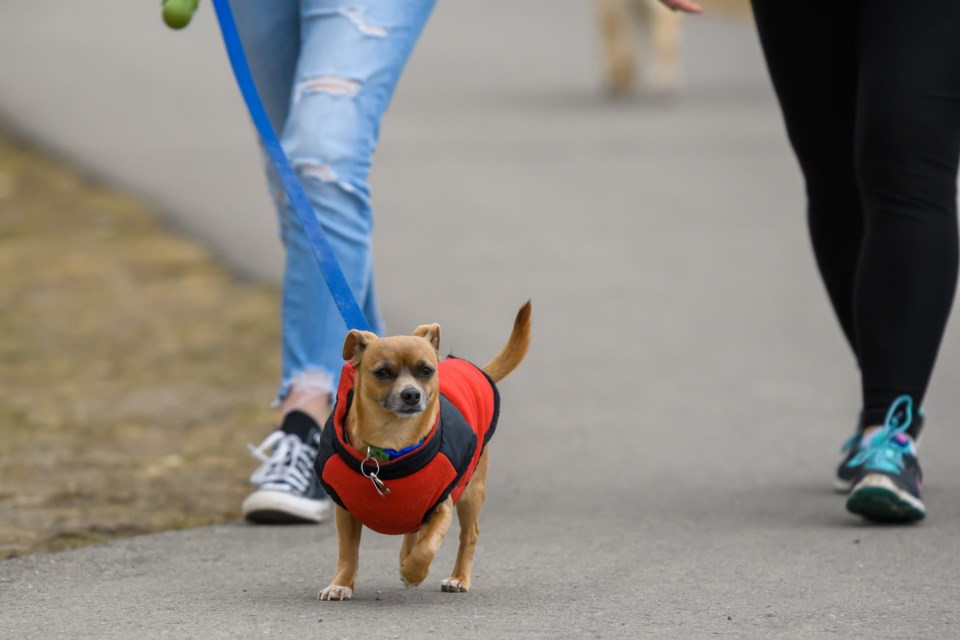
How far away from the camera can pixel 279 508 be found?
423 centimetres

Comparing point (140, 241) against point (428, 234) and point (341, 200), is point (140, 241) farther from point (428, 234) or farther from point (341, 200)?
point (341, 200)

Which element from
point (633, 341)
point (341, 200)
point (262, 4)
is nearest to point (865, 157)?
point (341, 200)

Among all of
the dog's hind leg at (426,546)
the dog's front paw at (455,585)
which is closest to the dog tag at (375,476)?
the dog's hind leg at (426,546)

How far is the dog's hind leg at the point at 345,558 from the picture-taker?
3.40 metres

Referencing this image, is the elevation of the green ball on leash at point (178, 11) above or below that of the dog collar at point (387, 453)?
above

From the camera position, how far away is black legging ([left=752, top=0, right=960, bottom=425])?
13.5 ft

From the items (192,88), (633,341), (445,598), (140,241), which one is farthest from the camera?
(192,88)

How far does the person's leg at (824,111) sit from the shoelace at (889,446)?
0.46 metres

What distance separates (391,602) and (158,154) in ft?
28.5

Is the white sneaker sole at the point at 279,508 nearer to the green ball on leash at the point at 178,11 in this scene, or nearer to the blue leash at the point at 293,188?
the blue leash at the point at 293,188

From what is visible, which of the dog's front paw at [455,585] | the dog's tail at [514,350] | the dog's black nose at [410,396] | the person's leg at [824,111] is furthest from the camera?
the person's leg at [824,111]

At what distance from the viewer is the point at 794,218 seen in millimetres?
9594

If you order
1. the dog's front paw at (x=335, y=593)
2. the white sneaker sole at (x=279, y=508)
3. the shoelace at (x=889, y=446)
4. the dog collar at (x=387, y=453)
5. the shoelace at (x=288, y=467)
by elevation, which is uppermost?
the dog collar at (x=387, y=453)

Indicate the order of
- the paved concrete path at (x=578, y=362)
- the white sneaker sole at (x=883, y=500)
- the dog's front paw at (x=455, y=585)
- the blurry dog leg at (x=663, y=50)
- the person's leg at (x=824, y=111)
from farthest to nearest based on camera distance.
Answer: the blurry dog leg at (x=663, y=50) → the person's leg at (x=824, y=111) → the white sneaker sole at (x=883, y=500) → the dog's front paw at (x=455, y=585) → the paved concrete path at (x=578, y=362)
